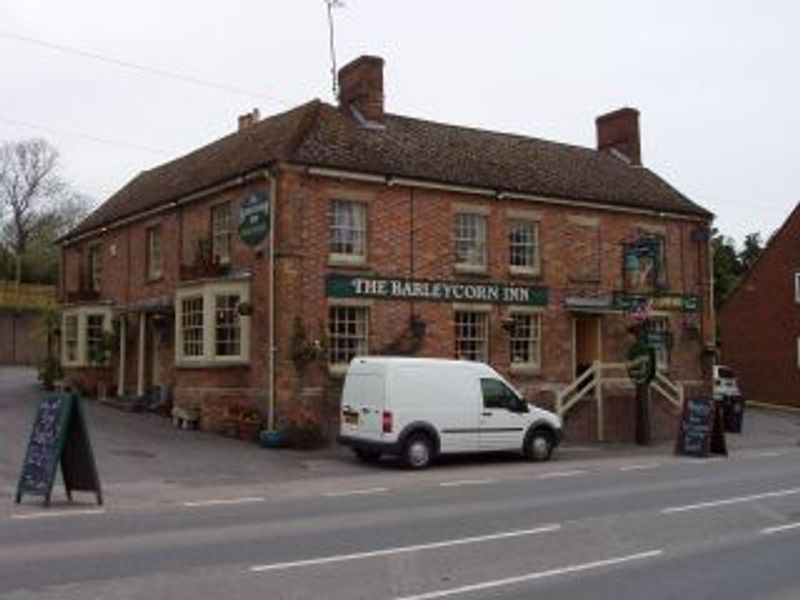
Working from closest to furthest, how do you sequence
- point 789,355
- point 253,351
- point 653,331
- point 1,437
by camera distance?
1. point 1,437
2. point 253,351
3. point 653,331
4. point 789,355

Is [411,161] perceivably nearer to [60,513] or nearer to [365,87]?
[365,87]

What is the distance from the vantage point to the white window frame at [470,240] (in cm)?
2906

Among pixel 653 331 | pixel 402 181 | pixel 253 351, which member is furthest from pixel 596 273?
pixel 253 351

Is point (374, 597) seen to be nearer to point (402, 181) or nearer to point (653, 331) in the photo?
point (402, 181)

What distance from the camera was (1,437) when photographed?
2402 centimetres

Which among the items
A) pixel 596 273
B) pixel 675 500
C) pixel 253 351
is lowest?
pixel 675 500

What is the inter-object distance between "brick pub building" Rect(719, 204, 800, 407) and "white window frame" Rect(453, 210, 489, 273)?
2345 centimetres

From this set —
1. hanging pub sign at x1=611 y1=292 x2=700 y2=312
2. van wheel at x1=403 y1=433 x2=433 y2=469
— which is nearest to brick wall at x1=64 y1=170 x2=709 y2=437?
hanging pub sign at x1=611 y1=292 x2=700 y2=312

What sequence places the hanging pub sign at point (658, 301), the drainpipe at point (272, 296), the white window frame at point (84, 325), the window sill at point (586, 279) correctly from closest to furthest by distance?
the drainpipe at point (272, 296) < the window sill at point (586, 279) < the hanging pub sign at point (658, 301) < the white window frame at point (84, 325)

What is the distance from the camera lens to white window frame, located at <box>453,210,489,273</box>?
95.3 feet

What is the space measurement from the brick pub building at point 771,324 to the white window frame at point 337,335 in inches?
1060

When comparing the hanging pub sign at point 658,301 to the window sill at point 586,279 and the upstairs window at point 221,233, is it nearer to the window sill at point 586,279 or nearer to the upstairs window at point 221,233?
the window sill at point 586,279

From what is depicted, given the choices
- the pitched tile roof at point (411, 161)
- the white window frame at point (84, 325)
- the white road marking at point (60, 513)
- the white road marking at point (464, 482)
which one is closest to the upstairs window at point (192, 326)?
the pitched tile roof at point (411, 161)

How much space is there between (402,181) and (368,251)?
1.92 m
